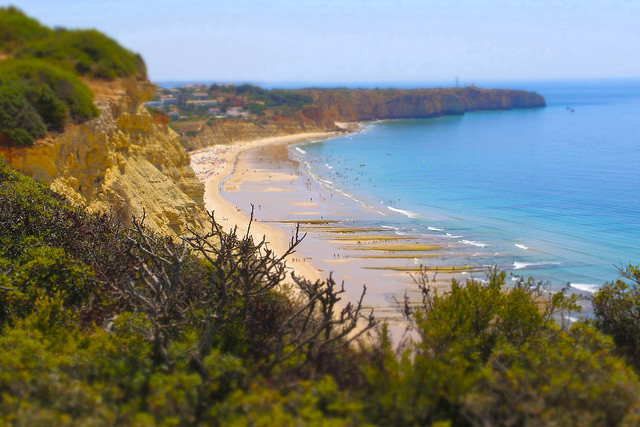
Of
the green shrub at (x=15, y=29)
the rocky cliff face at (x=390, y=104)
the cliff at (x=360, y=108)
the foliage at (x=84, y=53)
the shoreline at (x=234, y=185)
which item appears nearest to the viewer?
the green shrub at (x=15, y=29)

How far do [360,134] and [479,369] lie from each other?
295 feet

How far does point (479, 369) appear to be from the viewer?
27.6ft

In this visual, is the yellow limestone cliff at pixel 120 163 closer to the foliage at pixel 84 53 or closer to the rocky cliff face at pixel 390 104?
the foliage at pixel 84 53

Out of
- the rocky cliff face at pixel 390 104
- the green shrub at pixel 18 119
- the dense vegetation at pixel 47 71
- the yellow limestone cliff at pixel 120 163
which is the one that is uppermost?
the rocky cliff face at pixel 390 104

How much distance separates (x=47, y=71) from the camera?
19.8 metres

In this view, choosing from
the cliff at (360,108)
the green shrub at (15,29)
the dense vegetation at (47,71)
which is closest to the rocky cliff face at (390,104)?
the cliff at (360,108)

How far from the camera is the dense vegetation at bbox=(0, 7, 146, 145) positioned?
16.6m

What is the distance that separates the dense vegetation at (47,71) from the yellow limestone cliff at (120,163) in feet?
1.95

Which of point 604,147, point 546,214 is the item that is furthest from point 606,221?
point 604,147

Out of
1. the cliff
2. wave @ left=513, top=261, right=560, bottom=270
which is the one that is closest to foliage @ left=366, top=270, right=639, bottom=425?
wave @ left=513, top=261, right=560, bottom=270

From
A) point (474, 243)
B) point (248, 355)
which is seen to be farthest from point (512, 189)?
point (248, 355)

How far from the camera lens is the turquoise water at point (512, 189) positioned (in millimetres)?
26961

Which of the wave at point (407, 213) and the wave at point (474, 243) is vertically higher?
the wave at point (407, 213)

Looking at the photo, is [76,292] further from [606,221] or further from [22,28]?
[606,221]
